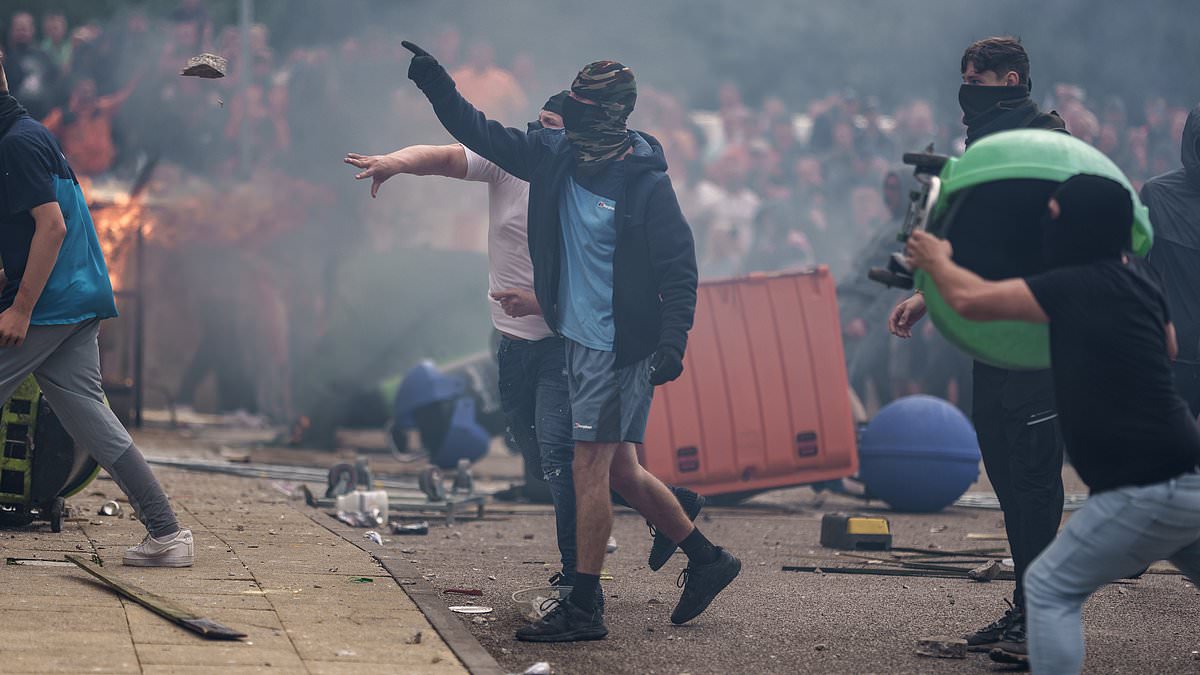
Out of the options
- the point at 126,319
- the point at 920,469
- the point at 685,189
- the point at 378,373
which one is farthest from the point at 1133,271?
the point at 685,189

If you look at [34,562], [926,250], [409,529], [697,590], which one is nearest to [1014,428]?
[697,590]

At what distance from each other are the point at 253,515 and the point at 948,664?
415 centimetres

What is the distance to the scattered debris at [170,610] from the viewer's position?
479 centimetres

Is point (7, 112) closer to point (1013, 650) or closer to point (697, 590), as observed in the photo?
point (697, 590)

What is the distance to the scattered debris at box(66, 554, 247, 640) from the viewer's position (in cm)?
479

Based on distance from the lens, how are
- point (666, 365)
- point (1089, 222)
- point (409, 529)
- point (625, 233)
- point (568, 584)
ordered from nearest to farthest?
point (1089, 222) < point (666, 365) < point (625, 233) < point (568, 584) < point (409, 529)

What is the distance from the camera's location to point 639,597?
6484 millimetres

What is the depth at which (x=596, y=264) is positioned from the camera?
5.62 metres

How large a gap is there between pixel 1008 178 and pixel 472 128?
1.96 m

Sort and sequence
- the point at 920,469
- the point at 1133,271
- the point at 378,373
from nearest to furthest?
the point at 1133,271
the point at 920,469
the point at 378,373

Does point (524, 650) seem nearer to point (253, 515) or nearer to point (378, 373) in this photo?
point (253, 515)

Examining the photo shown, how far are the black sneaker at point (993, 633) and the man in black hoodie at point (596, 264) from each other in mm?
1243

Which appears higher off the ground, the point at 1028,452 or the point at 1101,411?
the point at 1101,411

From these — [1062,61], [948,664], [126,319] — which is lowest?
[948,664]
